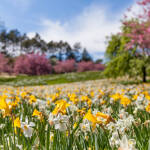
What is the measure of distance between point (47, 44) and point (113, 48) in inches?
1948

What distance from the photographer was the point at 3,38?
158ft

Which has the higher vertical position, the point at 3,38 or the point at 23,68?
the point at 3,38

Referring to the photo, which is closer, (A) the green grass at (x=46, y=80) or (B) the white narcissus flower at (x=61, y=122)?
A: (B) the white narcissus flower at (x=61, y=122)

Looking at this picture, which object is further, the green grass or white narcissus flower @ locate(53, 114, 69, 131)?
the green grass

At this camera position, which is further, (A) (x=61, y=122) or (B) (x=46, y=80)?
(B) (x=46, y=80)

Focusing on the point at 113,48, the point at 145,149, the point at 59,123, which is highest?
the point at 113,48

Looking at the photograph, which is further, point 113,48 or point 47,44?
point 47,44

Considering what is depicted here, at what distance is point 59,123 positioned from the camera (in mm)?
1162

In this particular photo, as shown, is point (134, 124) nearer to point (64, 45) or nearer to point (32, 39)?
point (32, 39)

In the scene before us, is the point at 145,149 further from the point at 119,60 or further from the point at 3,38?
the point at 3,38

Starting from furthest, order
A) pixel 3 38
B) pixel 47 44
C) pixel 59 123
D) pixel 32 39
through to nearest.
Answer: pixel 47 44
pixel 32 39
pixel 3 38
pixel 59 123

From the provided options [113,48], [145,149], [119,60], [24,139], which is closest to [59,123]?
[24,139]

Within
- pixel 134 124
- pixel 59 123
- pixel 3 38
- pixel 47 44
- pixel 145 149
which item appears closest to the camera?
pixel 145 149

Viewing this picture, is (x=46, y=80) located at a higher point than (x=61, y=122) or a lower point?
higher
